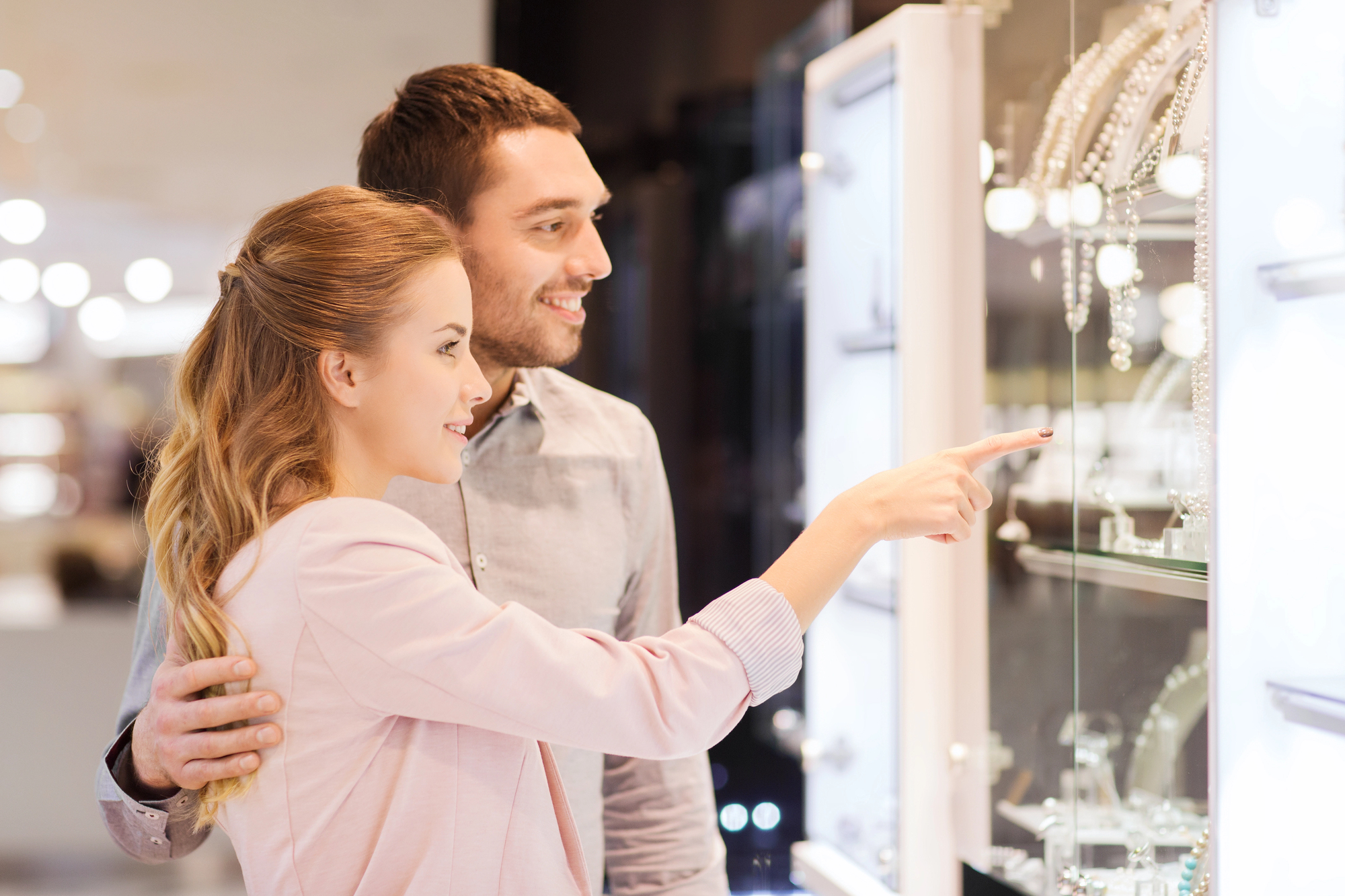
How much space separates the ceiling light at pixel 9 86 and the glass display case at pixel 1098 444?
2.94m

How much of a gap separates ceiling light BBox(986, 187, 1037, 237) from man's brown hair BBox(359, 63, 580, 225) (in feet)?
2.17

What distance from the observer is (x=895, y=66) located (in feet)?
5.89

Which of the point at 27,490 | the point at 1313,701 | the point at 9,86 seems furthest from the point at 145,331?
the point at 1313,701

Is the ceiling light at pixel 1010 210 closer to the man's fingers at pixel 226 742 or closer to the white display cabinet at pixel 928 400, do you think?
the white display cabinet at pixel 928 400

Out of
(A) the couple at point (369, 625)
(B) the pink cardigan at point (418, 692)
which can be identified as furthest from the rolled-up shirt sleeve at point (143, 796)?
(B) the pink cardigan at point (418, 692)

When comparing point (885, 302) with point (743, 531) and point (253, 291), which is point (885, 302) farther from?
point (743, 531)

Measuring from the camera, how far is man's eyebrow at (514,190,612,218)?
4.50 feet

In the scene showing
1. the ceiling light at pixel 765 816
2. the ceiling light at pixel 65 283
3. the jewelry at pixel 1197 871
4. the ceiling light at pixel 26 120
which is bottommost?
the ceiling light at pixel 765 816

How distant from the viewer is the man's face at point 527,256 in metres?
1.37

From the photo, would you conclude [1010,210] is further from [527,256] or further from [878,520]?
[878,520]

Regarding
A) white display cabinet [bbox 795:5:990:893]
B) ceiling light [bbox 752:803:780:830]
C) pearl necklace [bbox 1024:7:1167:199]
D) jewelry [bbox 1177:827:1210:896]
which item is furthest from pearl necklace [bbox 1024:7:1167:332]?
ceiling light [bbox 752:803:780:830]

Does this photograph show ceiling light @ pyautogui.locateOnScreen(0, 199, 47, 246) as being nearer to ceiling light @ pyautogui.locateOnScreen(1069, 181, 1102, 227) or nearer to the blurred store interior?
the blurred store interior

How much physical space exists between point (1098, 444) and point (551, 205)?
78cm

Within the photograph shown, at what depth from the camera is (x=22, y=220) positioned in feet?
12.7
